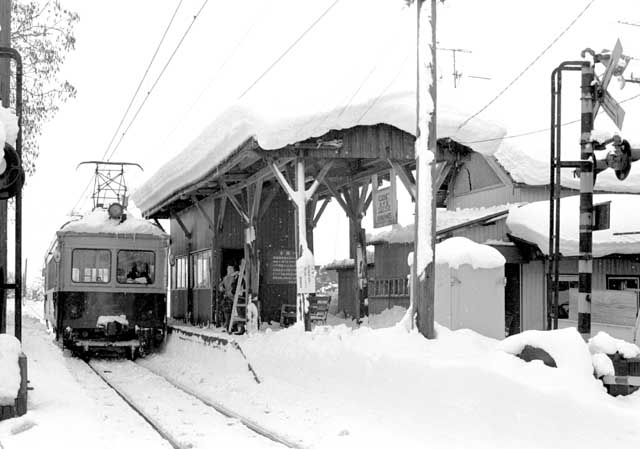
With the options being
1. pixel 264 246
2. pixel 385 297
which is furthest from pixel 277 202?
pixel 385 297

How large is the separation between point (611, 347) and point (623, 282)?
7.32 meters

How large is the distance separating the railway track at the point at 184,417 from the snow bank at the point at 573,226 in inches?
268

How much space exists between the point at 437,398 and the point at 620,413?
71.2 inches

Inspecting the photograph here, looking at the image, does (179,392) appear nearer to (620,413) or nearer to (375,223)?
(375,223)

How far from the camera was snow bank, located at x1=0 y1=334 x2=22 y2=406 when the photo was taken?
805cm

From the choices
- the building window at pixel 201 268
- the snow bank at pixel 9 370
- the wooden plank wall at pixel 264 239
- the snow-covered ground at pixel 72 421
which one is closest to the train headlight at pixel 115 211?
the wooden plank wall at pixel 264 239

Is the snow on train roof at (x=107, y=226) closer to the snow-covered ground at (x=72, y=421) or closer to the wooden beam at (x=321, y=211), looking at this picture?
the wooden beam at (x=321, y=211)

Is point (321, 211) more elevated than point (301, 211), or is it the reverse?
point (321, 211)

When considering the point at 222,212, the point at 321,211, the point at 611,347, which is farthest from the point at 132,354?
the point at 611,347

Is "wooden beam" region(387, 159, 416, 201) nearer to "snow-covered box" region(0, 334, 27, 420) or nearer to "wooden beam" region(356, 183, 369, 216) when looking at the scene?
"wooden beam" region(356, 183, 369, 216)

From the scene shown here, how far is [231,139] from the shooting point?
12648mm

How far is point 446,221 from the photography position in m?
17.3

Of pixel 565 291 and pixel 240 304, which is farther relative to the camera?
pixel 240 304

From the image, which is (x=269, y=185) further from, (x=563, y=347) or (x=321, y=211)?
(x=563, y=347)
